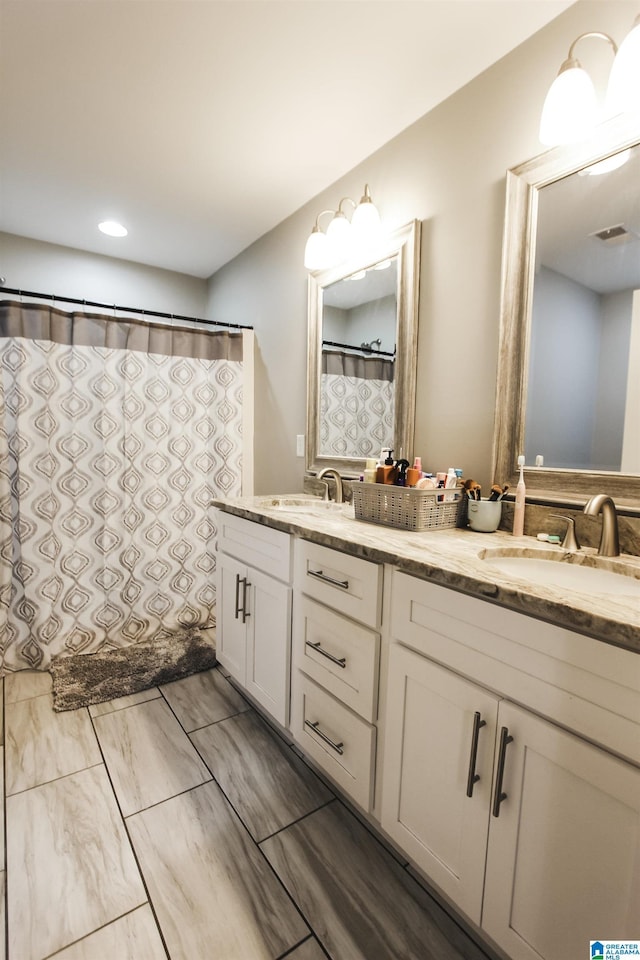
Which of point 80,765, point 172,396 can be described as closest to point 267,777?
point 80,765

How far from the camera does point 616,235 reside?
1112mm

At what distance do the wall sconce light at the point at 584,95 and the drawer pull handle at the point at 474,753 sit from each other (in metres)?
1.43

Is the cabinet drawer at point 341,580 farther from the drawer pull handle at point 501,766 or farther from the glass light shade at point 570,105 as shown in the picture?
the glass light shade at point 570,105

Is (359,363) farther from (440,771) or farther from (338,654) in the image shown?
(440,771)

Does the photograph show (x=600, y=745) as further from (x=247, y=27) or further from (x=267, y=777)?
(x=247, y=27)

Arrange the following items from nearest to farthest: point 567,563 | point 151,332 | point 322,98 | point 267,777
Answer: point 567,563, point 267,777, point 322,98, point 151,332

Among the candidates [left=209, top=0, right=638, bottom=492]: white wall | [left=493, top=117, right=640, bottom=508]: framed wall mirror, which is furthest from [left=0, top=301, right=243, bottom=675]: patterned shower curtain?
[left=493, top=117, right=640, bottom=508]: framed wall mirror

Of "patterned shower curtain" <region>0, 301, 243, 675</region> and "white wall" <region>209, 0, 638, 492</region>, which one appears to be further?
"patterned shower curtain" <region>0, 301, 243, 675</region>

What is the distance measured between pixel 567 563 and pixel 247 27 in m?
1.78

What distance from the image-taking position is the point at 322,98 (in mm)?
1539

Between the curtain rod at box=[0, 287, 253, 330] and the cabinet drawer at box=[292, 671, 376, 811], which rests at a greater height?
the curtain rod at box=[0, 287, 253, 330]

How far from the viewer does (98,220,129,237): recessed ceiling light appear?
2439mm

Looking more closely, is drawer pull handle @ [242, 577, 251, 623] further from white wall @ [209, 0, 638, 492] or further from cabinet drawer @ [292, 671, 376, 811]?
white wall @ [209, 0, 638, 492]

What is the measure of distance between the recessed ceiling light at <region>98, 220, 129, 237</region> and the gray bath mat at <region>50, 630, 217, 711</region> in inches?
92.5
